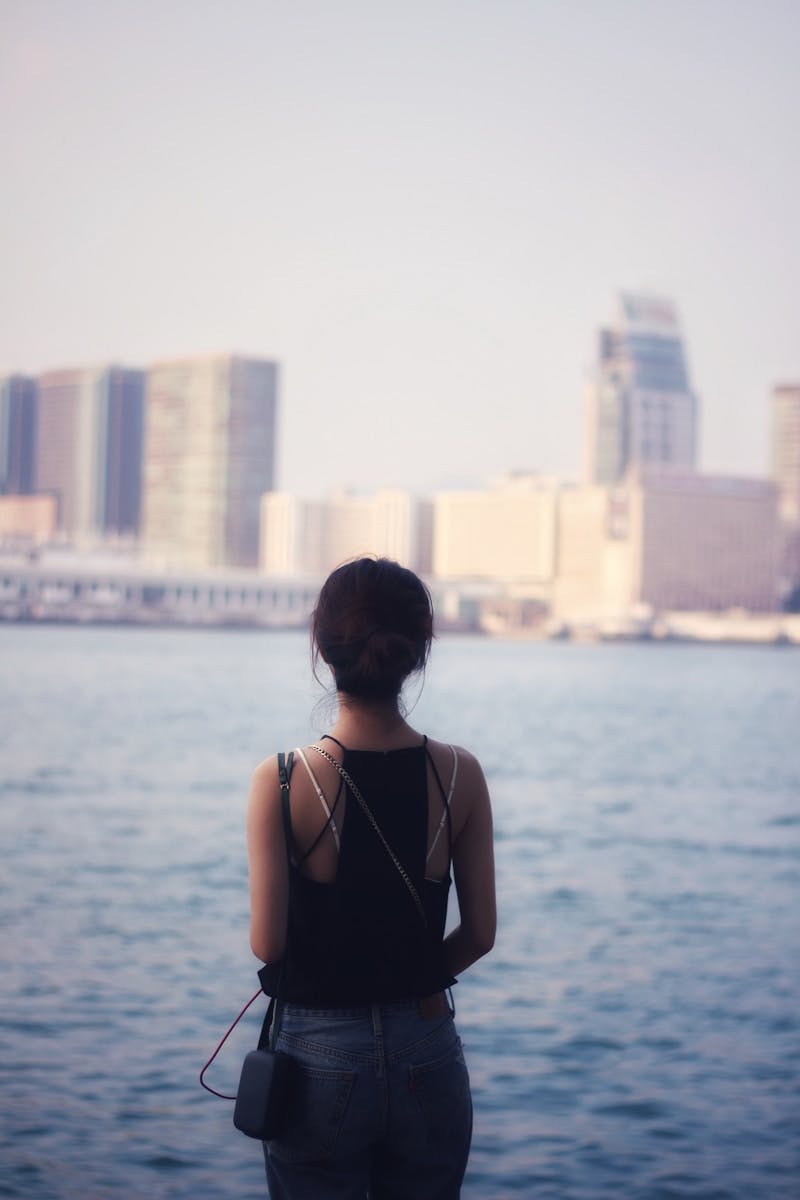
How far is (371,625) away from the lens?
72.5 inches

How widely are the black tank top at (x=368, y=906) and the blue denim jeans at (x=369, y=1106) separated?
0.10 feet

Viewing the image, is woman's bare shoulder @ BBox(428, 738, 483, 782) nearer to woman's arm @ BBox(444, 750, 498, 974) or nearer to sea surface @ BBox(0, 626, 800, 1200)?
woman's arm @ BBox(444, 750, 498, 974)

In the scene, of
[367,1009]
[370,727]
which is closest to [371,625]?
[370,727]

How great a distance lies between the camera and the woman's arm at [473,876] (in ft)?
6.23

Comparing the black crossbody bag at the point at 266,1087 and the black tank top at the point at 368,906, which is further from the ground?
the black tank top at the point at 368,906

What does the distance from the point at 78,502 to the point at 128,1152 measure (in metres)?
123

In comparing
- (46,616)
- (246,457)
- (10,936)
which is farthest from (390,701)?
(246,457)

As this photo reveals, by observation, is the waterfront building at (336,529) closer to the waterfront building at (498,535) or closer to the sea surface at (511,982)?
the waterfront building at (498,535)

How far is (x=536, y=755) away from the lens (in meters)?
28.1

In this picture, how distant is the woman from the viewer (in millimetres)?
1833

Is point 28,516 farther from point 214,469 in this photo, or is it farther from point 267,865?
point 267,865

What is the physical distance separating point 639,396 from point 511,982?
142m

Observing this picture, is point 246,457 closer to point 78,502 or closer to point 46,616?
point 78,502

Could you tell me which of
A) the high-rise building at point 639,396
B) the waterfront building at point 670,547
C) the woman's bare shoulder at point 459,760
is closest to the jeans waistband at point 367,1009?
the woman's bare shoulder at point 459,760
